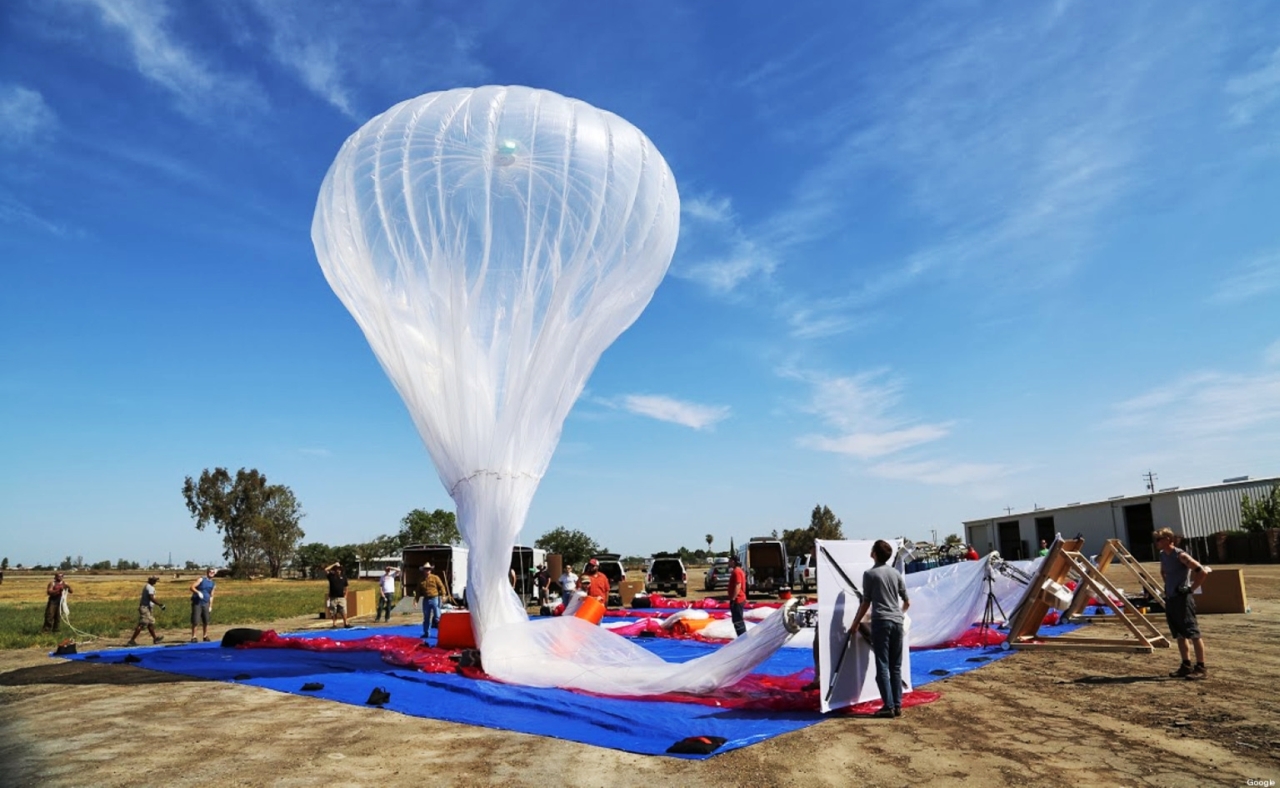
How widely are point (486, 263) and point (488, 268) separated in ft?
0.20

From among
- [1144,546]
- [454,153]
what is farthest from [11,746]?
[1144,546]

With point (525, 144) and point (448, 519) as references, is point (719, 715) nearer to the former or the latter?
point (525, 144)

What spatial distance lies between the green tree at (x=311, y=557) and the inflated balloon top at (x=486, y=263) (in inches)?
3195

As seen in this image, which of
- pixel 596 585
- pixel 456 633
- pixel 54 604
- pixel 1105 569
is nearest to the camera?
pixel 456 633

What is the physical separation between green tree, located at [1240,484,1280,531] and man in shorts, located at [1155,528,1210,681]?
35.8 metres

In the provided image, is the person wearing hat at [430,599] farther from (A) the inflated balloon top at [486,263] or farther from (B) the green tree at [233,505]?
(B) the green tree at [233,505]

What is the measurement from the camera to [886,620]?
6828 mm

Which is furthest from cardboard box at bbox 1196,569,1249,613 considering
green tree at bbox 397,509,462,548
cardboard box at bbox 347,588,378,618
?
green tree at bbox 397,509,462,548

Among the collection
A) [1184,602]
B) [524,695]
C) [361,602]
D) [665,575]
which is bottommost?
[361,602]

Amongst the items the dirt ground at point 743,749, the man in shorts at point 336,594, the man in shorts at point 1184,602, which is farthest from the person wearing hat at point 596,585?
the man in shorts at point 336,594

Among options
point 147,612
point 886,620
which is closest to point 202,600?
point 147,612

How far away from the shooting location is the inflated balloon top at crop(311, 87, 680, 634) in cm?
878

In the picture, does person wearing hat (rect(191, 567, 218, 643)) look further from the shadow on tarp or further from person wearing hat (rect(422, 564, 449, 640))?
person wearing hat (rect(422, 564, 449, 640))

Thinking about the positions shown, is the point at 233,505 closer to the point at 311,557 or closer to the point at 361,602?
the point at 311,557
